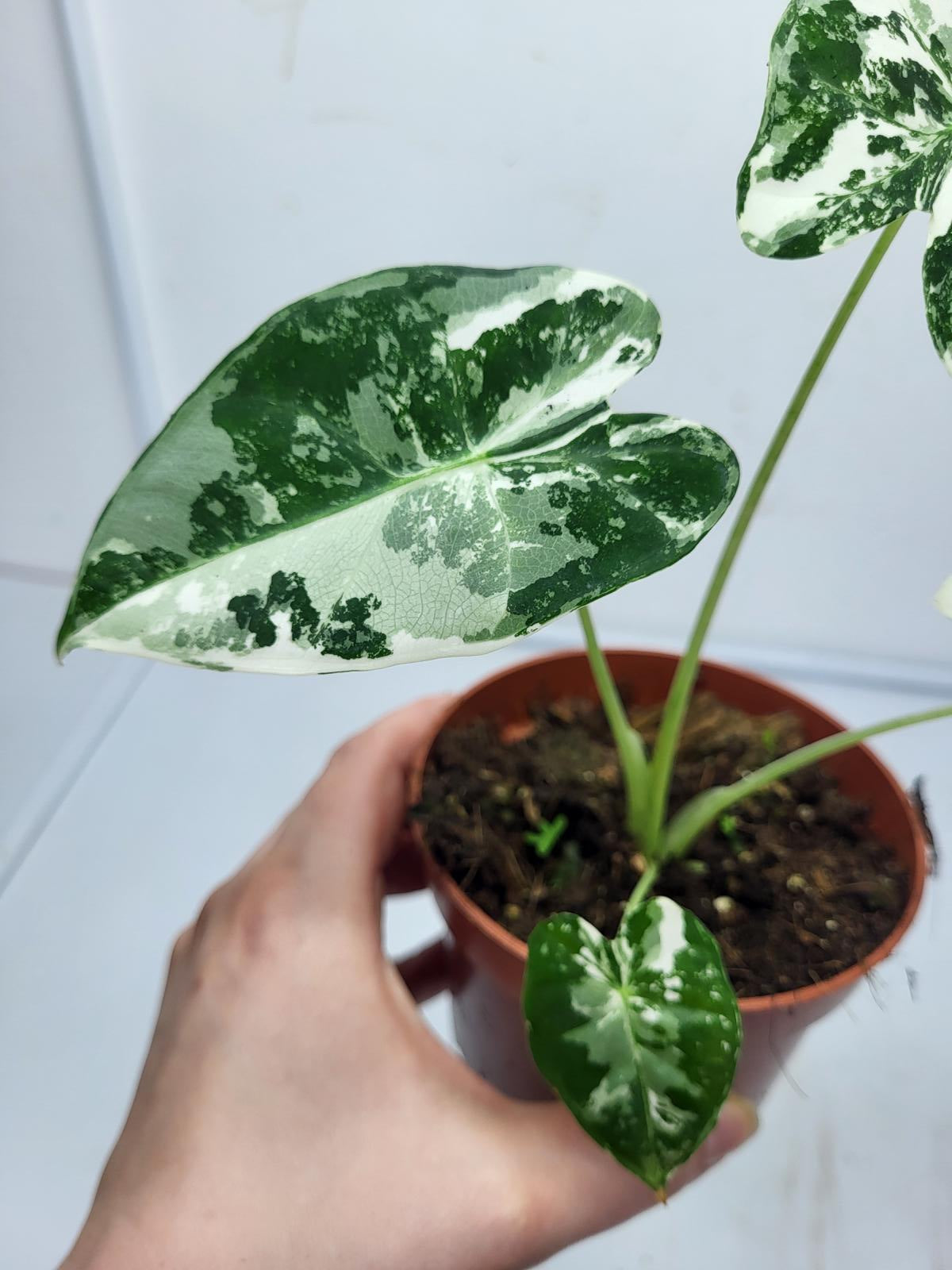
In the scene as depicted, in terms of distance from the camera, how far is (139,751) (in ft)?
3.14

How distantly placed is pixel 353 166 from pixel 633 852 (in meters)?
0.63

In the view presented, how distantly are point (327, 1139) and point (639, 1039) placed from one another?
0.60 ft

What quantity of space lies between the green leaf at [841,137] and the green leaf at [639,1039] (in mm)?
270

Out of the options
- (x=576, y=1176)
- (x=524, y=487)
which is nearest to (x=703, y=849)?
(x=576, y=1176)

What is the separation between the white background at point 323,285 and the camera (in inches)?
27.6

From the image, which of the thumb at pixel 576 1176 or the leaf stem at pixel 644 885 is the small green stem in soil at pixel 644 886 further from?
the thumb at pixel 576 1176

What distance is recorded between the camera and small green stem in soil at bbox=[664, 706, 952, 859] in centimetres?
43

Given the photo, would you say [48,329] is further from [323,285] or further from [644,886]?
[644,886]

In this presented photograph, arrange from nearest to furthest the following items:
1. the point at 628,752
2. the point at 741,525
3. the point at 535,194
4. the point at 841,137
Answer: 1. the point at 841,137
2. the point at 741,525
3. the point at 628,752
4. the point at 535,194

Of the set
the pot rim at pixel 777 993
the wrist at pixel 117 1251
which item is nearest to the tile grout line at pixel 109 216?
the pot rim at pixel 777 993

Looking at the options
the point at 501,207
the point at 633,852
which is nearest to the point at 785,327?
the point at 501,207

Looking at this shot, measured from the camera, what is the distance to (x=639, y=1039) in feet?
1.26

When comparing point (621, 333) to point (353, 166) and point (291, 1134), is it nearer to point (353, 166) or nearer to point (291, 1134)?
point (291, 1134)

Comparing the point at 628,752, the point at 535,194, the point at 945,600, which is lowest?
the point at 628,752
